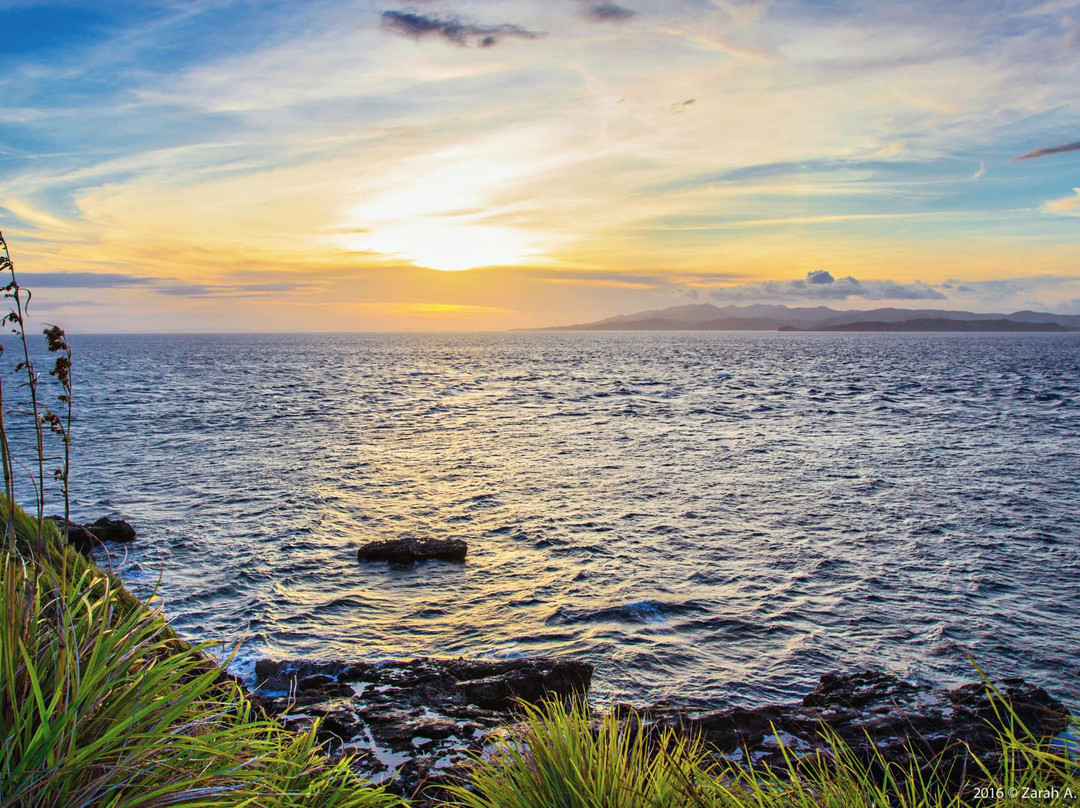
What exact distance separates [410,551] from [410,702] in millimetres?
6234

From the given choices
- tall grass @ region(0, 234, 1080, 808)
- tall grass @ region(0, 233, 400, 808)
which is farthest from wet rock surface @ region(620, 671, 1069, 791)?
tall grass @ region(0, 233, 400, 808)

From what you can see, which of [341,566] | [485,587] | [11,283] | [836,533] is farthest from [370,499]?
[11,283]

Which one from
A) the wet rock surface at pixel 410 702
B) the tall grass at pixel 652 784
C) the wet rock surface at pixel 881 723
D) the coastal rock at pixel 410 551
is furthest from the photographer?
the coastal rock at pixel 410 551

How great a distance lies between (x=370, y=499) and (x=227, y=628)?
336 inches

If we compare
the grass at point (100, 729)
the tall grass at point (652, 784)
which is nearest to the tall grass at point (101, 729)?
the grass at point (100, 729)

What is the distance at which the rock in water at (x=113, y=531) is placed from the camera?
48.3 ft

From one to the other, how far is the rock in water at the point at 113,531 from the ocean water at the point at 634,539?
605mm

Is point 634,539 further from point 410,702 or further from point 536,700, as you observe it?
point 410,702

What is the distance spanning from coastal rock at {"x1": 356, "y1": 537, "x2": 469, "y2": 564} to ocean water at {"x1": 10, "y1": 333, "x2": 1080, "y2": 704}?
0.37 metres

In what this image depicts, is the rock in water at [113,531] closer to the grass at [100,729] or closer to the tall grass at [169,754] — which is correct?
the tall grass at [169,754]

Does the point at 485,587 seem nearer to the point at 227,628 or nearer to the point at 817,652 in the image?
the point at 227,628

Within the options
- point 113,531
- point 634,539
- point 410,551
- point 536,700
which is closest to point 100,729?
point 536,700

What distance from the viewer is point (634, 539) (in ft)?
50.5

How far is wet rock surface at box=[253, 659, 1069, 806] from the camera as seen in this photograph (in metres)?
6.09
